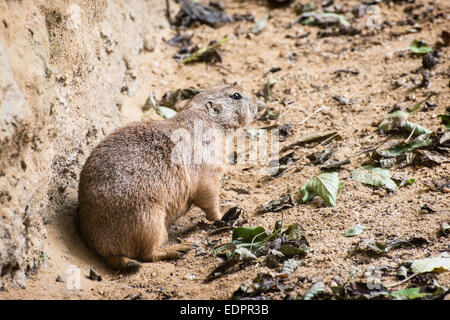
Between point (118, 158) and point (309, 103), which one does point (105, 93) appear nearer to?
point (118, 158)

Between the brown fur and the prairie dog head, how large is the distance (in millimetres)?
357

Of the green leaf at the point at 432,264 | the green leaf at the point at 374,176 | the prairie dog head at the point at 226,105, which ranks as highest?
the prairie dog head at the point at 226,105

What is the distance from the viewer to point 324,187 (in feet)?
15.9

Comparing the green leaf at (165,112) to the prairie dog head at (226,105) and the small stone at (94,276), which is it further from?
the small stone at (94,276)

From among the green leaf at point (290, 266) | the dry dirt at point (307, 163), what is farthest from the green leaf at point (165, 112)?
the green leaf at point (290, 266)

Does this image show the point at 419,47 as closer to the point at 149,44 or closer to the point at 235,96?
the point at 235,96

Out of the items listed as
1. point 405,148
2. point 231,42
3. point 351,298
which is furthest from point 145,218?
point 231,42

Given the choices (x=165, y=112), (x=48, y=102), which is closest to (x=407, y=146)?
(x=165, y=112)

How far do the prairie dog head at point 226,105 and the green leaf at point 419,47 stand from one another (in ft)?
9.58

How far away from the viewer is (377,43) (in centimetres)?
769

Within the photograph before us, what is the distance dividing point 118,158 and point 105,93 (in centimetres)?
161

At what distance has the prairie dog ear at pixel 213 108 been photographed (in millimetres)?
5547

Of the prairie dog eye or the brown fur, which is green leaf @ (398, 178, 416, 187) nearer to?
the brown fur

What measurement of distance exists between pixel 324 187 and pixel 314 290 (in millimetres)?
1504
